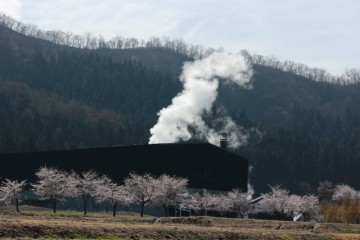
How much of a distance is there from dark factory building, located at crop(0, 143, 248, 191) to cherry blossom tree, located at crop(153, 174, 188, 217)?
678 centimetres

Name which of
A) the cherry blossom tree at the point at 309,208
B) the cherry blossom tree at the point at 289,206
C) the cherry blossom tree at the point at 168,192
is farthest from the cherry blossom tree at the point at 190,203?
the cherry blossom tree at the point at 309,208

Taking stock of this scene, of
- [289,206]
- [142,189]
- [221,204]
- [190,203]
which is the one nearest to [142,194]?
[142,189]

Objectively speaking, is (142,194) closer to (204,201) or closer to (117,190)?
(117,190)

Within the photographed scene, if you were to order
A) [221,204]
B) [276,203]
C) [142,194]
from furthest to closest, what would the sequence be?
[276,203]
[221,204]
[142,194]

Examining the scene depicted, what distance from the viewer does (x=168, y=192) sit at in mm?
85750

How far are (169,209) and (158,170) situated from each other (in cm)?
626

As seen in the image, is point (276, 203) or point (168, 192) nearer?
point (168, 192)

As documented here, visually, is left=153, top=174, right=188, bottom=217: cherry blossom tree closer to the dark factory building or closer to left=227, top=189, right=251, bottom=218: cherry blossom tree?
the dark factory building

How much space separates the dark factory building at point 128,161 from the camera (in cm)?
9612

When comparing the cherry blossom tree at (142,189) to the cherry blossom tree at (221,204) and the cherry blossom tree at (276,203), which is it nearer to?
the cherry blossom tree at (221,204)

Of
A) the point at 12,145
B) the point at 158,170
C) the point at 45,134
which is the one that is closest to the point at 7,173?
the point at 158,170

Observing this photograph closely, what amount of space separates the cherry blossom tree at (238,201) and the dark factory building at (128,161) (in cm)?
346

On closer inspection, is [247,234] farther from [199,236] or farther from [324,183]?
[324,183]

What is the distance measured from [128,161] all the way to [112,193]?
35.2 ft
